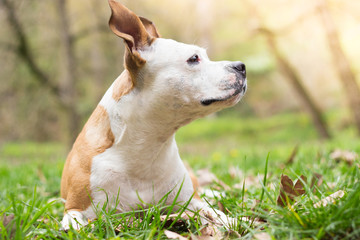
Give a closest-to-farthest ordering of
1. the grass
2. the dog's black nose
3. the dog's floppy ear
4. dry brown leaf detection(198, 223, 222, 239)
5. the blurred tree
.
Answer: the grass
dry brown leaf detection(198, 223, 222, 239)
the dog's floppy ear
the dog's black nose
the blurred tree

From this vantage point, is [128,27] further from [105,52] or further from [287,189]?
[105,52]

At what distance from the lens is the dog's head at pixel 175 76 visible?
1.98m

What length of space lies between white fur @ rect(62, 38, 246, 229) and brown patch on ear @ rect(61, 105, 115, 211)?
3cm

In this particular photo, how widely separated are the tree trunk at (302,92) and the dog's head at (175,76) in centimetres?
642

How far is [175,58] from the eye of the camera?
6.73ft

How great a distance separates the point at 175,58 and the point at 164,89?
7.5 inches

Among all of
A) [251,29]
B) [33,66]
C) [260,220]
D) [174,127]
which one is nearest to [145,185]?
[174,127]

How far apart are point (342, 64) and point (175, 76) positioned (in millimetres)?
6038

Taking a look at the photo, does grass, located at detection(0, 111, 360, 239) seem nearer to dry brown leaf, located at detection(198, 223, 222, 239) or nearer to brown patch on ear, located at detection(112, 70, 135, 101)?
dry brown leaf, located at detection(198, 223, 222, 239)

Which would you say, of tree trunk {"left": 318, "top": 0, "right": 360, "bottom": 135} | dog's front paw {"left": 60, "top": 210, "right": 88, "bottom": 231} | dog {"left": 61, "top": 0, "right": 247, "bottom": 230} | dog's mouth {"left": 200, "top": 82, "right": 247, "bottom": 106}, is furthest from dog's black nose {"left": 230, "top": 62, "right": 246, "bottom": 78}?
tree trunk {"left": 318, "top": 0, "right": 360, "bottom": 135}

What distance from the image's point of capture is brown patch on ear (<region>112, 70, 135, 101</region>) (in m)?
2.09

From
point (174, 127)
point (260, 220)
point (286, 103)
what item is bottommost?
point (286, 103)

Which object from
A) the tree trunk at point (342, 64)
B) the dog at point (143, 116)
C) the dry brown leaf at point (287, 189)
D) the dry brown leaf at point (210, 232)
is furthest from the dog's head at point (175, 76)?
the tree trunk at point (342, 64)

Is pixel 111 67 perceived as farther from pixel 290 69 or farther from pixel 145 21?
pixel 145 21
